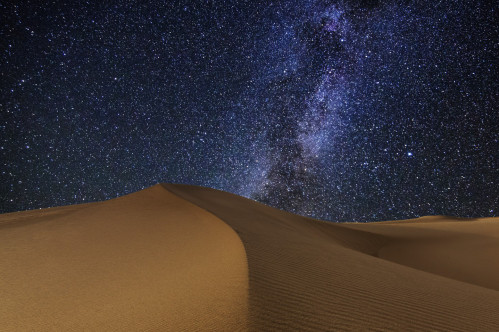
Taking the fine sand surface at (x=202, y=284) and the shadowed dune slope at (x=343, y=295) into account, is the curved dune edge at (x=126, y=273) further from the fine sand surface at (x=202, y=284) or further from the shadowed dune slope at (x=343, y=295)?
the shadowed dune slope at (x=343, y=295)

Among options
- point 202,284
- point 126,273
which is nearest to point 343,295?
point 202,284

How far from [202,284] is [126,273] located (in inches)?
53.6

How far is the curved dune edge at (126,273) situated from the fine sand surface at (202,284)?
0.05 ft

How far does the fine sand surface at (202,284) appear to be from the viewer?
2387mm

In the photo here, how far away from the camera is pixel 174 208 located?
6.83 m

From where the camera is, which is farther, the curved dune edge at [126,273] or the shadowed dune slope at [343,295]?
the curved dune edge at [126,273]

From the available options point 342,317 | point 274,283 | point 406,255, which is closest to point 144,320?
point 274,283

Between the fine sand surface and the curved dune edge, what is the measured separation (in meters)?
0.01

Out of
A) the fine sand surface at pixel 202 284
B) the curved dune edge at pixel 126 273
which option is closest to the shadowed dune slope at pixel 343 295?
the fine sand surface at pixel 202 284

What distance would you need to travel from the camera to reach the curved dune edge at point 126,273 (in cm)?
250

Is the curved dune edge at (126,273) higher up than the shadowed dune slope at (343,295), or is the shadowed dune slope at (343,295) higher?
the shadowed dune slope at (343,295)

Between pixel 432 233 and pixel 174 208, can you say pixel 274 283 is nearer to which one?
pixel 174 208

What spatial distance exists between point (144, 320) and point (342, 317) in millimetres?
1511

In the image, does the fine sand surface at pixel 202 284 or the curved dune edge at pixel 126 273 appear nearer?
the fine sand surface at pixel 202 284
